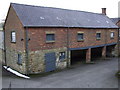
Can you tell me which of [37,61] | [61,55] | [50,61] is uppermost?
[61,55]

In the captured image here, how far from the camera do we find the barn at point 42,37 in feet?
57.6

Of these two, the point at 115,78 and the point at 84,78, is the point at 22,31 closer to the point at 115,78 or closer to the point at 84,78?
the point at 84,78

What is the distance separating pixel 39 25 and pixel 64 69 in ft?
23.0

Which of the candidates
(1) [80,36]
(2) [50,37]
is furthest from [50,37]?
(1) [80,36]

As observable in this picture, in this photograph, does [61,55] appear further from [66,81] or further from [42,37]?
[66,81]

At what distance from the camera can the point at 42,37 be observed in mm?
18391

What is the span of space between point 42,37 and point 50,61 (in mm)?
3296

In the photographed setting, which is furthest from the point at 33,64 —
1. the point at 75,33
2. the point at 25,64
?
the point at 75,33

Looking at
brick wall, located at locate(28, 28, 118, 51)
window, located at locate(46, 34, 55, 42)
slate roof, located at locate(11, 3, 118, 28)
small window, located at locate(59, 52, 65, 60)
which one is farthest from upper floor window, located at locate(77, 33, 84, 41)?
window, located at locate(46, 34, 55, 42)

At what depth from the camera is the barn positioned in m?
17.6

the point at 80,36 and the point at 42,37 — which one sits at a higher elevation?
the point at 80,36

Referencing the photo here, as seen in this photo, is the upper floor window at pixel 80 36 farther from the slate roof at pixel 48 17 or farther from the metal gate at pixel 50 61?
the metal gate at pixel 50 61

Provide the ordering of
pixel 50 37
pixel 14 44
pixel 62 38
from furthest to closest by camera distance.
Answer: pixel 62 38, pixel 14 44, pixel 50 37

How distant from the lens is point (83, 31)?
2331 cm
